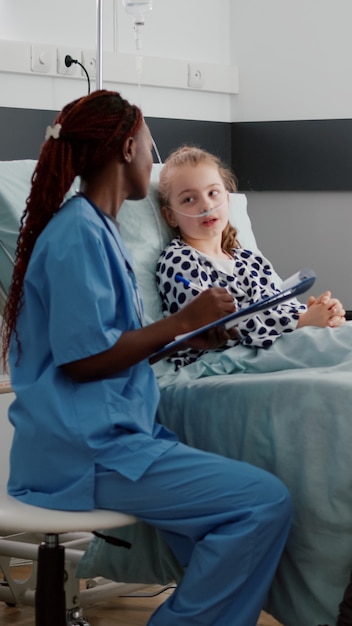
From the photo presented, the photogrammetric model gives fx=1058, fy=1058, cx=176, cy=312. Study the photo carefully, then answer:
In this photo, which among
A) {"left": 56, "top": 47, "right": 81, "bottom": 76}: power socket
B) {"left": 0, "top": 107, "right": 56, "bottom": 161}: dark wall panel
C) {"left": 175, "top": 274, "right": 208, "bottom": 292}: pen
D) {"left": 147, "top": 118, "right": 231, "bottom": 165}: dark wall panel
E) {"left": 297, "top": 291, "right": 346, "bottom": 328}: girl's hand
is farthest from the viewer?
{"left": 147, "top": 118, "right": 231, "bottom": 165}: dark wall panel

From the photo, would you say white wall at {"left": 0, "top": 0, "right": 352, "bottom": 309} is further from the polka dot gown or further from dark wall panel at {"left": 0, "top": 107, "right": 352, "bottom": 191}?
the polka dot gown

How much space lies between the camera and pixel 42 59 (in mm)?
3391

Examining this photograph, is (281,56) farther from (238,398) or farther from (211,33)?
(238,398)

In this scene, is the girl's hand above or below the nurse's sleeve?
below

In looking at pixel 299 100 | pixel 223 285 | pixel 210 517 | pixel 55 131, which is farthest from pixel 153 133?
pixel 210 517

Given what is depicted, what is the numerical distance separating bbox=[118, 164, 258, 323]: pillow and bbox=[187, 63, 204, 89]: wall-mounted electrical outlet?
1.43 meters

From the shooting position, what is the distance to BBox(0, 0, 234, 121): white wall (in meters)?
3.38

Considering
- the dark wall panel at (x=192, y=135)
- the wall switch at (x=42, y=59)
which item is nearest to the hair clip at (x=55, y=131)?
the wall switch at (x=42, y=59)

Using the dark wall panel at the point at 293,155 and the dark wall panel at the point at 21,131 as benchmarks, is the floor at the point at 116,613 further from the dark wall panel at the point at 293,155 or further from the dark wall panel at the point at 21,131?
the dark wall panel at the point at 293,155

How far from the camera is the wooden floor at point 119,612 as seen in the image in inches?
101

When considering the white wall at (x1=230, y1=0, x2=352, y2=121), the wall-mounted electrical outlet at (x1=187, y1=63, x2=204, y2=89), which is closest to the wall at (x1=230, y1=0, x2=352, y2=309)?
the white wall at (x1=230, y1=0, x2=352, y2=121)

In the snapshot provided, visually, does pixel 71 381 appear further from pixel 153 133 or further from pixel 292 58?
pixel 292 58

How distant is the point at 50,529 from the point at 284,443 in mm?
470

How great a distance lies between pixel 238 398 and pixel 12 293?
0.48 m
